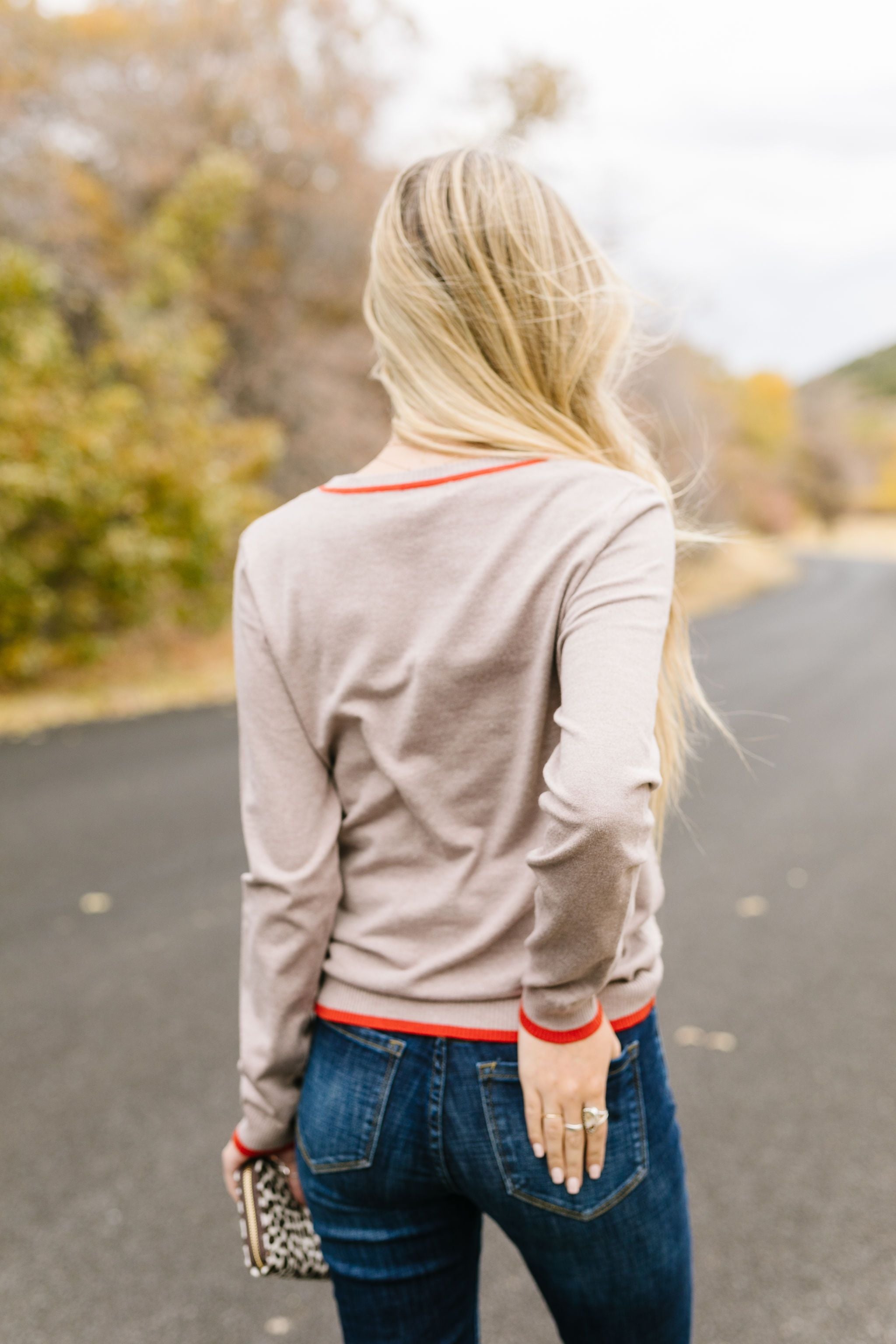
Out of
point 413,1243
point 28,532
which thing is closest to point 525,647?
point 413,1243

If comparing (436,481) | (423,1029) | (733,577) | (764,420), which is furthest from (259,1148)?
(764,420)

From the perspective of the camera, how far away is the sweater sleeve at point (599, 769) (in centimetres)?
106

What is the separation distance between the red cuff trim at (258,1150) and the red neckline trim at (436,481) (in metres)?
0.89

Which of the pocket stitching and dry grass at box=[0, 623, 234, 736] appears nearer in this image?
the pocket stitching

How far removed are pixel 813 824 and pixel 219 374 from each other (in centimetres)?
1109

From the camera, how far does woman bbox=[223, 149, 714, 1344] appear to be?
1.14 m

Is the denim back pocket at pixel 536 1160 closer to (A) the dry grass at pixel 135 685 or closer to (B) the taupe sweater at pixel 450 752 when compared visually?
(B) the taupe sweater at pixel 450 752

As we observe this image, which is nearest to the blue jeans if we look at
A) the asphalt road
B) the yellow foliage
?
the asphalt road

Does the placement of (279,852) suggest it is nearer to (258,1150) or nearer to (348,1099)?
(348,1099)

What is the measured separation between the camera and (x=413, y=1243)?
1308 millimetres

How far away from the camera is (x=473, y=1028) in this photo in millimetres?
1229

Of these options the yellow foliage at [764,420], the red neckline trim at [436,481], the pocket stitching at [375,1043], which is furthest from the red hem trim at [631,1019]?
the yellow foliage at [764,420]

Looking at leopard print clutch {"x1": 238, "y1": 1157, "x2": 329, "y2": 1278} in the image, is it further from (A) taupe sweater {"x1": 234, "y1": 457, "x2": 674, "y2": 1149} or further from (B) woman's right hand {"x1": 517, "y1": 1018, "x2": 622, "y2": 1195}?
(B) woman's right hand {"x1": 517, "y1": 1018, "x2": 622, "y2": 1195}

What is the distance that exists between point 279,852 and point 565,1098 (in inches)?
17.7
